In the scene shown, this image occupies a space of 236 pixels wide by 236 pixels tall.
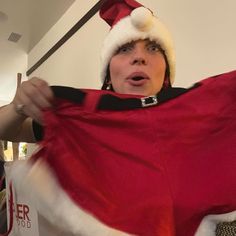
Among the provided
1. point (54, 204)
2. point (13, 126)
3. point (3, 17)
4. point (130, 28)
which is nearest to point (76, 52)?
point (3, 17)

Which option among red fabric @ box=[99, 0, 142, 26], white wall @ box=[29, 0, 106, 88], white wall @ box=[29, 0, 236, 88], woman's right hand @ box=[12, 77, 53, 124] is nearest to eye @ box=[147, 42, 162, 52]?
red fabric @ box=[99, 0, 142, 26]

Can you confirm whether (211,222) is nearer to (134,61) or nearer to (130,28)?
(134,61)

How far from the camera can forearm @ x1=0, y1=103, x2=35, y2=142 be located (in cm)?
55

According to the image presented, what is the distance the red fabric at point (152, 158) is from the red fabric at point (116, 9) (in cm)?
42

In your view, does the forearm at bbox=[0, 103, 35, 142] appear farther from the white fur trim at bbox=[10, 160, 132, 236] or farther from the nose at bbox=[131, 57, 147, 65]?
the nose at bbox=[131, 57, 147, 65]

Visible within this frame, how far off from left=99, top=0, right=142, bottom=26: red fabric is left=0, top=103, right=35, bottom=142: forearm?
44 cm

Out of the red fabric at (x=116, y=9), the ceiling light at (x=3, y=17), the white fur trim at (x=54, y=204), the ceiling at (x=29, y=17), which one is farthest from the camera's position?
the ceiling light at (x=3, y=17)

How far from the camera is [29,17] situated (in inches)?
83.7

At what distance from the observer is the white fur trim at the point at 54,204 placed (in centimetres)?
48

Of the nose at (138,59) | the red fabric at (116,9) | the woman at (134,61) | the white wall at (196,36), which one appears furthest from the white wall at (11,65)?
the nose at (138,59)

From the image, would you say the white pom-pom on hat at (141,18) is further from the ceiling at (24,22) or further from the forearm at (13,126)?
the ceiling at (24,22)

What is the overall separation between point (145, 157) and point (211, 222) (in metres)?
0.14

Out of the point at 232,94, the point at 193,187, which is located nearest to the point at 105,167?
the point at 193,187

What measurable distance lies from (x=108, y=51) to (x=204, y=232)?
0.52 m
